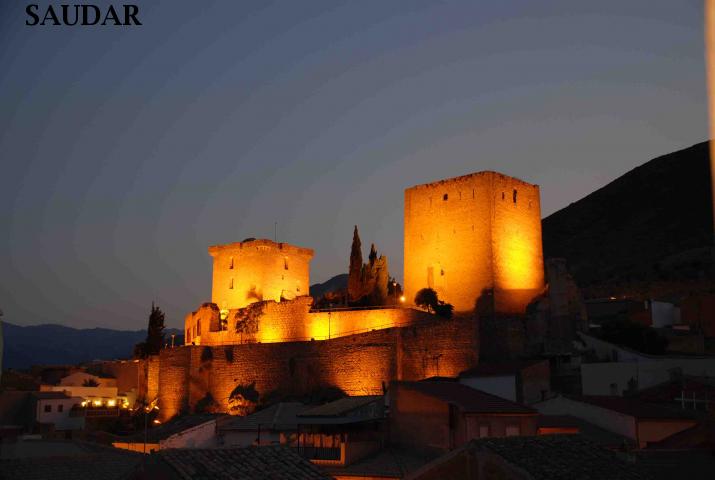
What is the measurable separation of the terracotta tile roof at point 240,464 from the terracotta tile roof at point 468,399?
1111 cm

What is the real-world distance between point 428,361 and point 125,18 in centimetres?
2005

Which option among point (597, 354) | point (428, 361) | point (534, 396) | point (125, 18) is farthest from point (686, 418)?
point (125, 18)

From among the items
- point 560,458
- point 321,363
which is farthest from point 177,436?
point 560,458

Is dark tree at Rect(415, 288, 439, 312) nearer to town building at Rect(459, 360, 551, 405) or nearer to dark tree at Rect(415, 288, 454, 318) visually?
dark tree at Rect(415, 288, 454, 318)

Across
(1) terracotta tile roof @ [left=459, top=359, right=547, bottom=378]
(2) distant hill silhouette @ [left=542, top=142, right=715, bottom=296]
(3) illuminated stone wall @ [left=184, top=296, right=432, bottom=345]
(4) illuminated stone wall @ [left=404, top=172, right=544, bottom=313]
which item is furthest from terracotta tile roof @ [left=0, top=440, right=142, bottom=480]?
(2) distant hill silhouette @ [left=542, top=142, right=715, bottom=296]

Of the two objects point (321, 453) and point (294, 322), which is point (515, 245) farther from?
point (321, 453)

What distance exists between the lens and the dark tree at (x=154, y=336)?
52938mm

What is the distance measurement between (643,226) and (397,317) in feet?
169

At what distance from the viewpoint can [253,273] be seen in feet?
163

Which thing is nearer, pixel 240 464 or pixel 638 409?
pixel 240 464

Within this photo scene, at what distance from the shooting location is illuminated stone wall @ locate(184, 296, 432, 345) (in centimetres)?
3884

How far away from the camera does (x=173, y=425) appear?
3809 centimetres

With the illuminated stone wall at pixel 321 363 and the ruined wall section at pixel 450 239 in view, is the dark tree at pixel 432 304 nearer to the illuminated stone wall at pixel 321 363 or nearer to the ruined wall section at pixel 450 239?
the ruined wall section at pixel 450 239

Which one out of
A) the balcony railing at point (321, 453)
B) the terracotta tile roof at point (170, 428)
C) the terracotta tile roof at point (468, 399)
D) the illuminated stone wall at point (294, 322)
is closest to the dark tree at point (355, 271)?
the illuminated stone wall at point (294, 322)
